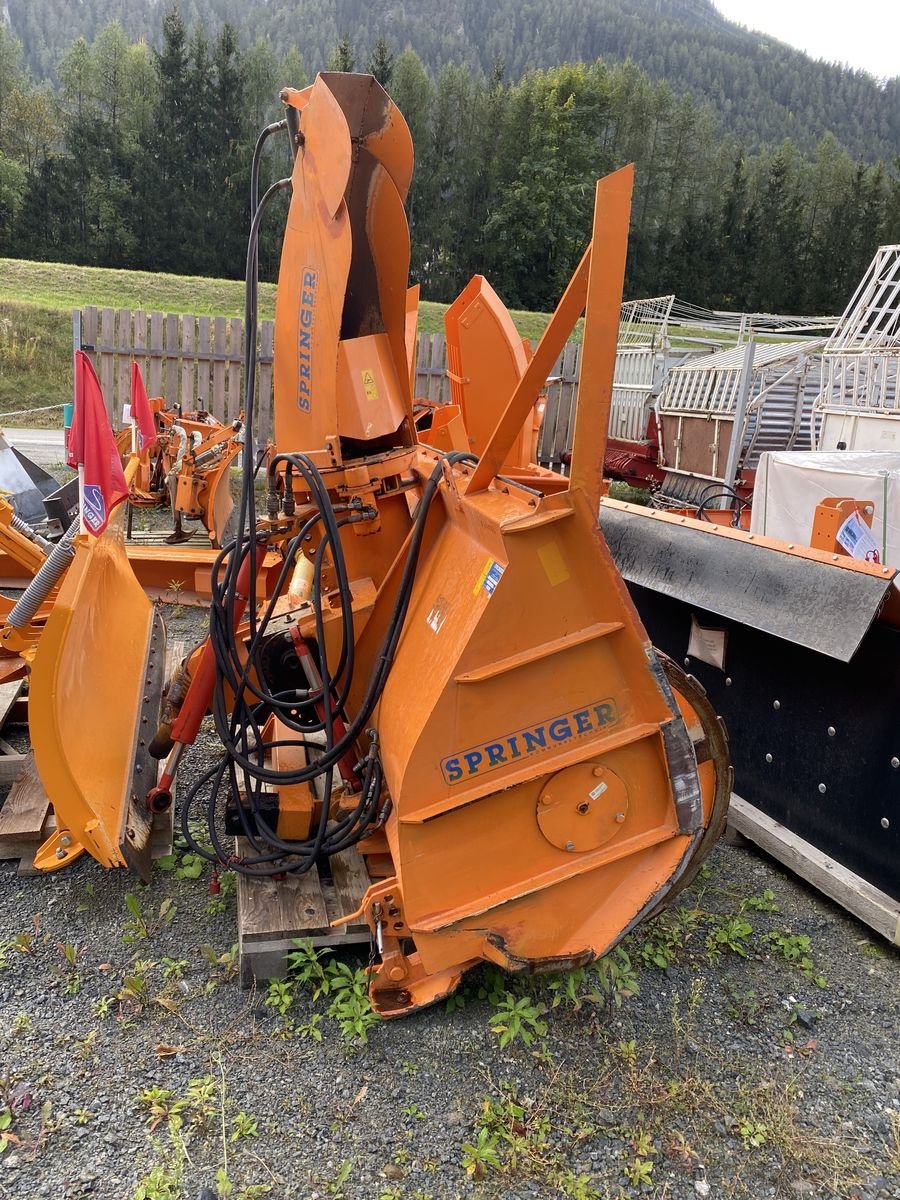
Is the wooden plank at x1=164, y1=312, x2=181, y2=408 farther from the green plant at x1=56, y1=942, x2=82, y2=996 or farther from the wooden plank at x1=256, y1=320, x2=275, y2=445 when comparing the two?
the green plant at x1=56, y1=942, x2=82, y2=996

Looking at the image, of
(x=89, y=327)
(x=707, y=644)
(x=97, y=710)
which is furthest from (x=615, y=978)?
(x=89, y=327)

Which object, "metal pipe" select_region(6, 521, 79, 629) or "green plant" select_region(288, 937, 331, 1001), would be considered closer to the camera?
"green plant" select_region(288, 937, 331, 1001)

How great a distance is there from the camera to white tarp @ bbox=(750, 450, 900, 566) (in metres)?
3.91

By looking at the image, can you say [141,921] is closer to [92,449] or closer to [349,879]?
[349,879]

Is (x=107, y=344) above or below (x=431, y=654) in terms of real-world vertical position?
above

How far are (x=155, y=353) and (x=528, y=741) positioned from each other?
10.7m

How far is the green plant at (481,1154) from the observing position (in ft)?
6.87

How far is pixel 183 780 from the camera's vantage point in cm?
385

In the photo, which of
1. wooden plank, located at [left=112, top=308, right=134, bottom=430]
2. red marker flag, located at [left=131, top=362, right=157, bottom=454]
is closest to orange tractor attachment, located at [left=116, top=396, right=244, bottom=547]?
red marker flag, located at [left=131, top=362, right=157, bottom=454]

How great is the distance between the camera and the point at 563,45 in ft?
408

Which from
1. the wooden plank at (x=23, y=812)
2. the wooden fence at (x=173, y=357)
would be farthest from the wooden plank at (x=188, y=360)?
the wooden plank at (x=23, y=812)

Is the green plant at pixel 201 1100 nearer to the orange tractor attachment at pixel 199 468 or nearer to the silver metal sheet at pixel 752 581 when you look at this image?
the silver metal sheet at pixel 752 581

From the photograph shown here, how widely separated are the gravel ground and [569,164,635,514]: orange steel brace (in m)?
1.65

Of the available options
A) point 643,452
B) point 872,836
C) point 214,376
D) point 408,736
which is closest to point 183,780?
point 408,736
